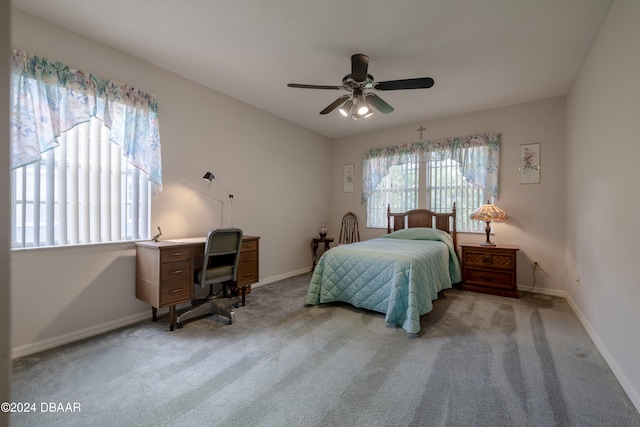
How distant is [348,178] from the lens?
17.7 feet

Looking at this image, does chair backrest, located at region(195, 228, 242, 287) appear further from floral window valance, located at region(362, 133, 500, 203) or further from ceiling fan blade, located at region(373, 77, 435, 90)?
floral window valance, located at region(362, 133, 500, 203)

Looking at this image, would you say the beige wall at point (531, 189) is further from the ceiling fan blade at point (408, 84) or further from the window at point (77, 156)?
the window at point (77, 156)

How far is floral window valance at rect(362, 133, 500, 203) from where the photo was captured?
13.0 feet

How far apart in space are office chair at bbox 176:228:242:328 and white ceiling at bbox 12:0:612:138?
1725 mm

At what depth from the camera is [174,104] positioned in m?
3.07

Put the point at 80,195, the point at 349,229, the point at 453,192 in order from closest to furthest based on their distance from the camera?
the point at 80,195 → the point at 453,192 → the point at 349,229

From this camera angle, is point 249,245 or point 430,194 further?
point 430,194

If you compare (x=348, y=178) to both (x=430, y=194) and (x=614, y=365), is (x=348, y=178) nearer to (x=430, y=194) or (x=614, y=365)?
(x=430, y=194)

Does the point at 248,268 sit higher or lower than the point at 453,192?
lower

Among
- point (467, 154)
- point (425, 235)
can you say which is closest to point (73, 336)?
point (425, 235)

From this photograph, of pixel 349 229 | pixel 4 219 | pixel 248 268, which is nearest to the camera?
pixel 4 219

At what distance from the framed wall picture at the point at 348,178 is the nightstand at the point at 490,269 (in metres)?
2.30

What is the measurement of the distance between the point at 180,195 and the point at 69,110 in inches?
46.0

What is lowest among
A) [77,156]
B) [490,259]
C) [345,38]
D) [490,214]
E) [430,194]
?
[490,259]
